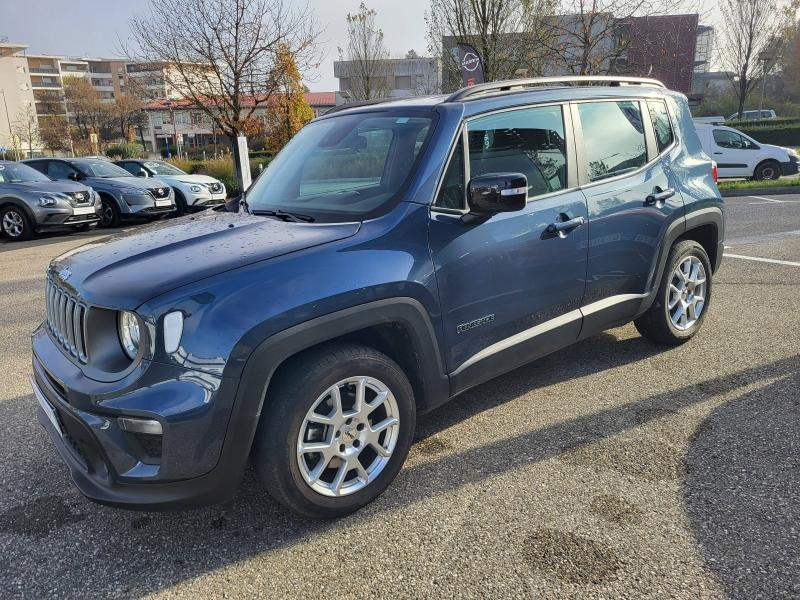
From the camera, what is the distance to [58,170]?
13633 mm

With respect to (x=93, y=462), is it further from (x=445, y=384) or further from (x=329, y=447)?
(x=445, y=384)

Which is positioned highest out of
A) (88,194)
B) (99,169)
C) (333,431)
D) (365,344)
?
(99,169)

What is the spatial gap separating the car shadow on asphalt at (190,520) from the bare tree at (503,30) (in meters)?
13.2

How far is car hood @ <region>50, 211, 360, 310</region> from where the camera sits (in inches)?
93.7

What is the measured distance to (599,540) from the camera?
98.1 inches

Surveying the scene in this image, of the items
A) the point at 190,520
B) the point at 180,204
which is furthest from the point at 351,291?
the point at 180,204

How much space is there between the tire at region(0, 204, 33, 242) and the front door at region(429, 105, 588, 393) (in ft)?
36.3

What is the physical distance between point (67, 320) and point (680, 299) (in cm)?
383

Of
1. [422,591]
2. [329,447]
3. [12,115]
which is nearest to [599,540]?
[422,591]

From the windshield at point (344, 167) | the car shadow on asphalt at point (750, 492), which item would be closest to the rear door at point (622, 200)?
the car shadow on asphalt at point (750, 492)

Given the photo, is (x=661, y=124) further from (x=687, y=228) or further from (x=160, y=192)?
(x=160, y=192)

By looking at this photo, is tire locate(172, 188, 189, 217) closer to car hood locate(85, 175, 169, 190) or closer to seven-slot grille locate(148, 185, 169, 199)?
car hood locate(85, 175, 169, 190)

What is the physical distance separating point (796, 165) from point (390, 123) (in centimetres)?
1817

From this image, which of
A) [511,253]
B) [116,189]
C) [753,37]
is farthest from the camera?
[753,37]
